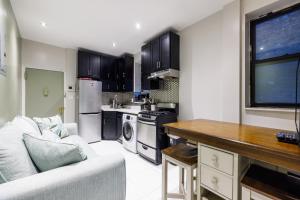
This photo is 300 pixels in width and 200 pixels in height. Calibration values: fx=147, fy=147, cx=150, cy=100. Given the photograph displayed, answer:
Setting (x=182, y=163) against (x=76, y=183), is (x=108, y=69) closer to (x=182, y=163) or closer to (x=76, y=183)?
(x=182, y=163)

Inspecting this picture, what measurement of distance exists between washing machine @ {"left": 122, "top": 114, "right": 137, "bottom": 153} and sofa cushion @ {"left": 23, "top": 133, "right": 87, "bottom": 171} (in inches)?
85.5

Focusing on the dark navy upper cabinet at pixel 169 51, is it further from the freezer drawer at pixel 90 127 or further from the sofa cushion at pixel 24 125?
the freezer drawer at pixel 90 127

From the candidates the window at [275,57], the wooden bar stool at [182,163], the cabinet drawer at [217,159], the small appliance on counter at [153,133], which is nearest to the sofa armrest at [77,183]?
the wooden bar stool at [182,163]

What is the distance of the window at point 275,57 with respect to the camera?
172 cm

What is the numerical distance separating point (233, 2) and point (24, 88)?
460 centimetres

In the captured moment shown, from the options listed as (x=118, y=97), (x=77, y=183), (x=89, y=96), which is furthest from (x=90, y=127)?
(x=77, y=183)

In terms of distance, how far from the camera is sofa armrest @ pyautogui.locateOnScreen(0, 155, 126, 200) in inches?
30.7

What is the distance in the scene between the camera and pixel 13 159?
0.92 meters

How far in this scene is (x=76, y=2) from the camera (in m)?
2.16

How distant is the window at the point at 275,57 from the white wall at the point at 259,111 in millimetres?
93

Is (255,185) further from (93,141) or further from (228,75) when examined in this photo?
(93,141)

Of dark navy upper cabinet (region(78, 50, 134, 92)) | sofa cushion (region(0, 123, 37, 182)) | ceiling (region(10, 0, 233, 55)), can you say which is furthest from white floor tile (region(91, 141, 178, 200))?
ceiling (region(10, 0, 233, 55))

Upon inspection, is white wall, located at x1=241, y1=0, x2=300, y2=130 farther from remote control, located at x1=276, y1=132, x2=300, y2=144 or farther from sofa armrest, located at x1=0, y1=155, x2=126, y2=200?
sofa armrest, located at x1=0, y1=155, x2=126, y2=200

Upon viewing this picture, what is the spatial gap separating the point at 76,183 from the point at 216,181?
1.08 m
